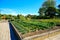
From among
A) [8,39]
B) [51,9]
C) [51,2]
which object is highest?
[51,2]

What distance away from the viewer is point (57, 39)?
5328 millimetres

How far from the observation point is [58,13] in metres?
27.3

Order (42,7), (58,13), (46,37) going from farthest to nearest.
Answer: (42,7), (58,13), (46,37)

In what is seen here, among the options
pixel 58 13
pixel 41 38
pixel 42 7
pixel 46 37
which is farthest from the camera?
pixel 42 7

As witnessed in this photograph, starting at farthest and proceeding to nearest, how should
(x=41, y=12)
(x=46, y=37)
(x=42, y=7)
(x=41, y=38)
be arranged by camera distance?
(x=42, y=7)
(x=41, y=12)
(x=46, y=37)
(x=41, y=38)

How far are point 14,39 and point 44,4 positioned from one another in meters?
32.8

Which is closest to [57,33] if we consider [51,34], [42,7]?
[51,34]

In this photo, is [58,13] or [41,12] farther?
[41,12]

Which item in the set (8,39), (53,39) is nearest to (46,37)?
(53,39)

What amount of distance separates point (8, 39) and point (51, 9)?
78.6 feet

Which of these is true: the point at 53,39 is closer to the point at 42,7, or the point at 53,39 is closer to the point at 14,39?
the point at 14,39

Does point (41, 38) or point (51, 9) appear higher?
point (51, 9)

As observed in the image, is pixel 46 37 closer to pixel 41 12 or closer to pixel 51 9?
pixel 51 9

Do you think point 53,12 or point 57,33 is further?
point 53,12
